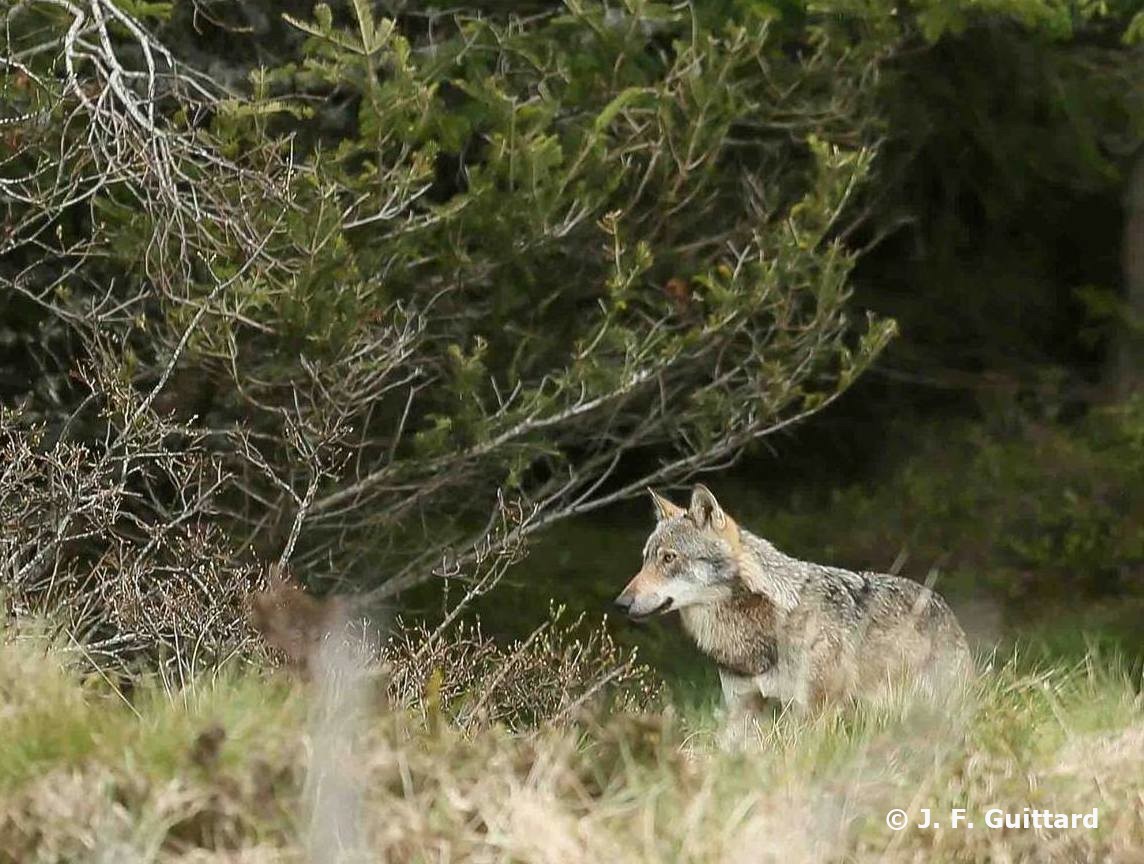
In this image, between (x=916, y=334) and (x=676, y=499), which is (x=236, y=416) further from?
(x=916, y=334)

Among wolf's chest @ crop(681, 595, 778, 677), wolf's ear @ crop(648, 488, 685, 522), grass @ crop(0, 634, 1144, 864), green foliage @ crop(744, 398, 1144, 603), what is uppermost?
grass @ crop(0, 634, 1144, 864)

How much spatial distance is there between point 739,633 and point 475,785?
110 inches

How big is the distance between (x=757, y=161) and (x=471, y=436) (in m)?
3.55

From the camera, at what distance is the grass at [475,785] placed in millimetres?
4551

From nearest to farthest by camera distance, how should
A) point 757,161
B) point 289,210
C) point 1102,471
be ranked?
point 289,210 → point 757,161 → point 1102,471

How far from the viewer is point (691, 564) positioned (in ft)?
25.2

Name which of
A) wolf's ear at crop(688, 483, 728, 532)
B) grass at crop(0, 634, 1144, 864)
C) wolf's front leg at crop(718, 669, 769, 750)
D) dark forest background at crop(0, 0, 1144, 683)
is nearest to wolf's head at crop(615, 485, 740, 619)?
wolf's ear at crop(688, 483, 728, 532)

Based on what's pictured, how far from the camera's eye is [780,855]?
4551 mm

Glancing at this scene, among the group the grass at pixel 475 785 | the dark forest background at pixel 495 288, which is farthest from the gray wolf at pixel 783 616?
the grass at pixel 475 785

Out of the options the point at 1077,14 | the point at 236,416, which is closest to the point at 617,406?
the point at 236,416

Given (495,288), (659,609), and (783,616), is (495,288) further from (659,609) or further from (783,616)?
(783,616)

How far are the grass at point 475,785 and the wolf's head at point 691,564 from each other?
1.88 meters

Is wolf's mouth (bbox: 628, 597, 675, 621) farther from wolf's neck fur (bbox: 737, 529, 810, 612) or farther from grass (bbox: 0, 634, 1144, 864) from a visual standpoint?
grass (bbox: 0, 634, 1144, 864)

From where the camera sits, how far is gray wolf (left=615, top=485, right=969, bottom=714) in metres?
7.15
